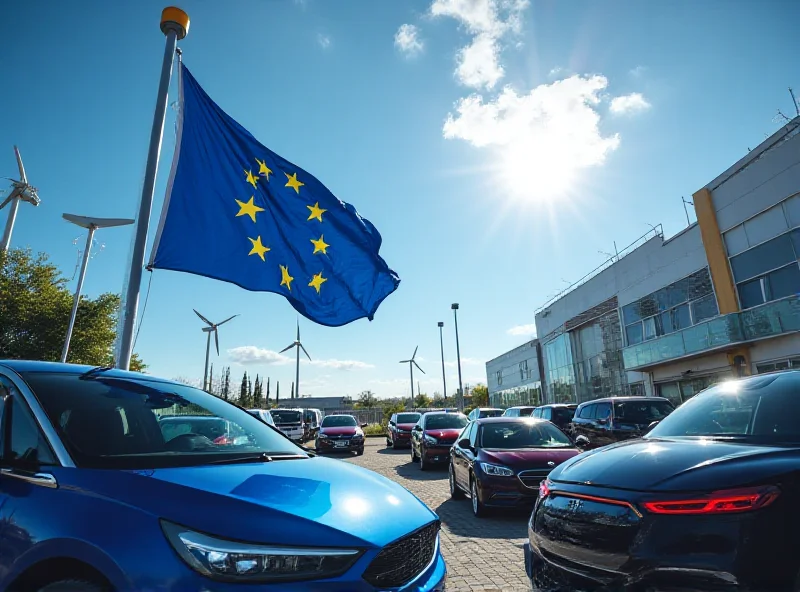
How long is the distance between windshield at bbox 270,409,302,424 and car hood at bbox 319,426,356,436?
10.7ft

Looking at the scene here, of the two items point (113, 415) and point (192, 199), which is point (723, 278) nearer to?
point (192, 199)

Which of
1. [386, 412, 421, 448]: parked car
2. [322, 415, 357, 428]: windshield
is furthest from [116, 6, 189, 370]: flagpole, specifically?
[386, 412, 421, 448]: parked car

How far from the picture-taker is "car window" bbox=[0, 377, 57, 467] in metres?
2.37

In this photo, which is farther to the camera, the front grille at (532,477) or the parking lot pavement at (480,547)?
the front grille at (532,477)

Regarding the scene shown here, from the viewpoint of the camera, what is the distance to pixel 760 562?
2.27 metres

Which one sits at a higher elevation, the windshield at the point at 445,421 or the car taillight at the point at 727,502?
the windshield at the point at 445,421

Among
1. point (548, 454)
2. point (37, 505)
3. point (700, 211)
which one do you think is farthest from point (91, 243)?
point (700, 211)

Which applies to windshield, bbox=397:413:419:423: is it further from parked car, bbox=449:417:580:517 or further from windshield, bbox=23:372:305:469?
windshield, bbox=23:372:305:469

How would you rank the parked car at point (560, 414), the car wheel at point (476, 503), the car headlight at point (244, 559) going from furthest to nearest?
the parked car at point (560, 414), the car wheel at point (476, 503), the car headlight at point (244, 559)

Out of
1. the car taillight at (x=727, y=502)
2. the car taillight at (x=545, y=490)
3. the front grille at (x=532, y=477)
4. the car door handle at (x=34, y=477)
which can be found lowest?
the front grille at (x=532, y=477)

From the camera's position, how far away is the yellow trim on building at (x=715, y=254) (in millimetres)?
21766

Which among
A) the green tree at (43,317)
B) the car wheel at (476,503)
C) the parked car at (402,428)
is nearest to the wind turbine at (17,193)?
the green tree at (43,317)

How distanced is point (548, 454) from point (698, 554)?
5661mm

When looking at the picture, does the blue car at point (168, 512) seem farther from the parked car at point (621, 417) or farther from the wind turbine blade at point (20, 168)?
the wind turbine blade at point (20, 168)
